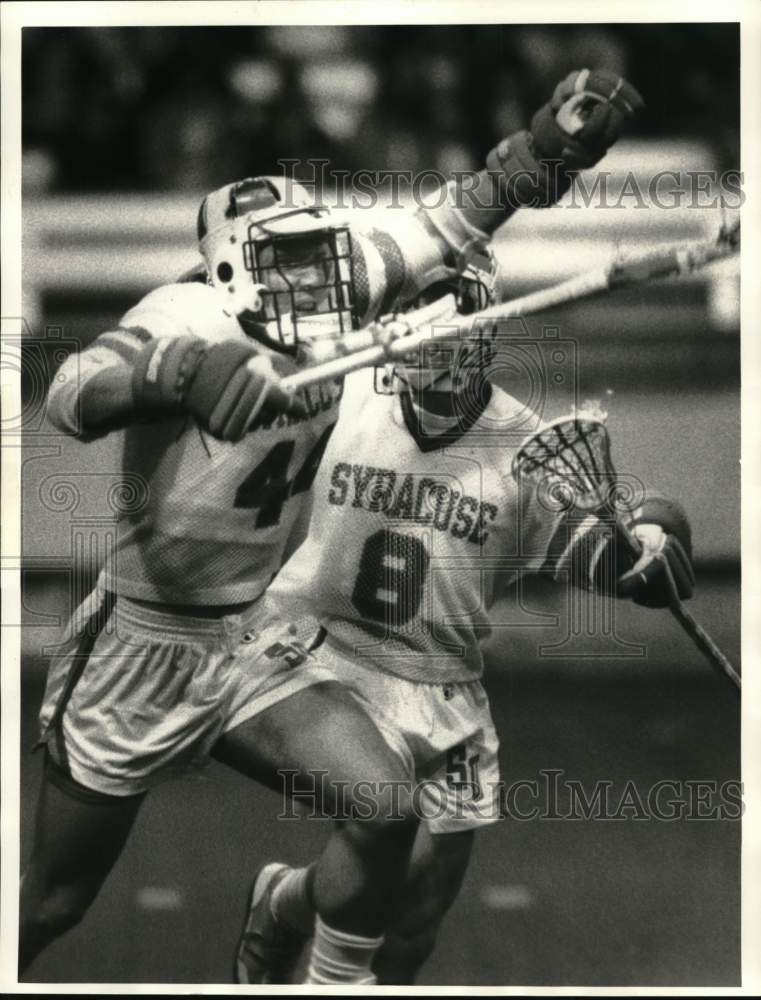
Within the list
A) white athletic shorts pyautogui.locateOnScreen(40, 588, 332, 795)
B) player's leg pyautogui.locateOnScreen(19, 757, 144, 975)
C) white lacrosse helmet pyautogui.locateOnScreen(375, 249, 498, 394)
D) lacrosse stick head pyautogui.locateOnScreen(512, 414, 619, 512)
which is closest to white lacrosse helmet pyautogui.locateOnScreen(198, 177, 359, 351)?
white lacrosse helmet pyautogui.locateOnScreen(375, 249, 498, 394)

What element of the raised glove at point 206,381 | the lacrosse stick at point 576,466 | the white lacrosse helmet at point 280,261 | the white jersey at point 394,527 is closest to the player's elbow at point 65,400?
the raised glove at point 206,381

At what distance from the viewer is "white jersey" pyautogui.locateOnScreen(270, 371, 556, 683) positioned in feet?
7.70

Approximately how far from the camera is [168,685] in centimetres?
234

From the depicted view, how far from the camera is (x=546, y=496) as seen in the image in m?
2.37

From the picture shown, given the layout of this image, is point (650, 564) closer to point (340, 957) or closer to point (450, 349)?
point (450, 349)

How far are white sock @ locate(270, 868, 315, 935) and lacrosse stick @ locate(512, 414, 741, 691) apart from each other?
84 centimetres

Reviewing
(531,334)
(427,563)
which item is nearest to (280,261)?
(531,334)

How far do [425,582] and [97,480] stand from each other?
0.63 m

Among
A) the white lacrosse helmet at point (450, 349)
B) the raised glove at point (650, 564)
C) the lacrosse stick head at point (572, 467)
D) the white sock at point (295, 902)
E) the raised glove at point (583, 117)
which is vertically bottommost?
the white sock at point (295, 902)

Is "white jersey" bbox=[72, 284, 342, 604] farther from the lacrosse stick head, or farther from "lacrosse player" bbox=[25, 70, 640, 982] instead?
the lacrosse stick head

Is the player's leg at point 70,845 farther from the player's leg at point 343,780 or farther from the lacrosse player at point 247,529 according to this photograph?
the player's leg at point 343,780

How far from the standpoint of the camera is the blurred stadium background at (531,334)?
236 cm

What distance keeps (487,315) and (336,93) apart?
50 cm

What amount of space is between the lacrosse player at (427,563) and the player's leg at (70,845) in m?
0.31
